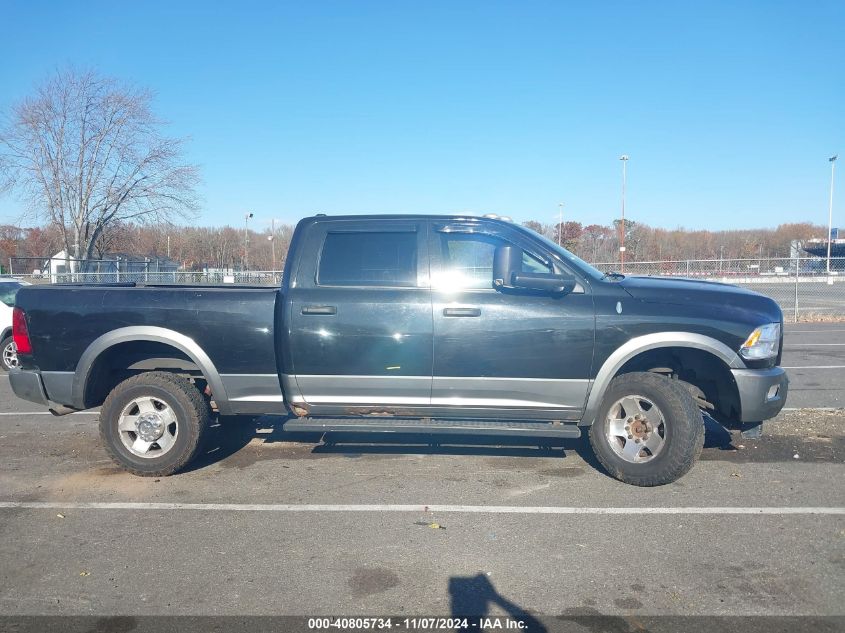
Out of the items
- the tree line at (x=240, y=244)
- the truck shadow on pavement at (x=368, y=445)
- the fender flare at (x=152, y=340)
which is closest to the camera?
the fender flare at (x=152, y=340)

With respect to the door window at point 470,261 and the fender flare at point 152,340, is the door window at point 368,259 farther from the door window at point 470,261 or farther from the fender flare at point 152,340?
the fender flare at point 152,340


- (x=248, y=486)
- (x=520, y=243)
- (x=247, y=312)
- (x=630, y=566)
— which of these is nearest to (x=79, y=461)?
(x=248, y=486)

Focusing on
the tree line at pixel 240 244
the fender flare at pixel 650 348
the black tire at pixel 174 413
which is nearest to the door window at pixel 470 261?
the fender flare at pixel 650 348

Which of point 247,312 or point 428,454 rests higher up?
point 247,312

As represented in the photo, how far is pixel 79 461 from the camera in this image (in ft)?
19.5

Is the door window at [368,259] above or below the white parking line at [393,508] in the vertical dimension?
above

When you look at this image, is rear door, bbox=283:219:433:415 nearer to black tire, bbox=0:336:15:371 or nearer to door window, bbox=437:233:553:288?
door window, bbox=437:233:553:288

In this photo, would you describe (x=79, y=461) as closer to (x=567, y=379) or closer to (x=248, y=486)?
(x=248, y=486)

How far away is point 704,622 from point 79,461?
5.28 m

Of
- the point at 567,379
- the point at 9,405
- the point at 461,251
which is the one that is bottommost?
the point at 9,405

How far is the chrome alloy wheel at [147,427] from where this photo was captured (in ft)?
18.0

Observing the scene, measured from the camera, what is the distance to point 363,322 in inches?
206

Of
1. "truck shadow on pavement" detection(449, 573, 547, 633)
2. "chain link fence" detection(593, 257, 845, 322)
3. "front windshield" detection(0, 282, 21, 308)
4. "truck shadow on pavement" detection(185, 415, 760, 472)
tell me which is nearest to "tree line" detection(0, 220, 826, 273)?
"chain link fence" detection(593, 257, 845, 322)

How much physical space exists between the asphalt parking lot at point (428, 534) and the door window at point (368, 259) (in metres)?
1.65
